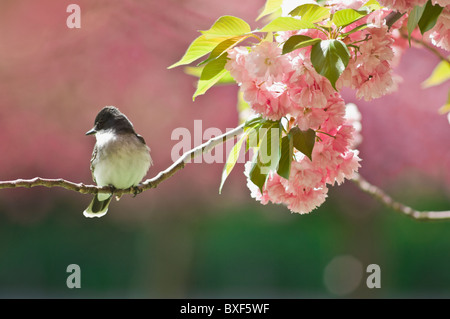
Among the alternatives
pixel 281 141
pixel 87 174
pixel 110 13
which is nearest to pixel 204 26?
pixel 110 13

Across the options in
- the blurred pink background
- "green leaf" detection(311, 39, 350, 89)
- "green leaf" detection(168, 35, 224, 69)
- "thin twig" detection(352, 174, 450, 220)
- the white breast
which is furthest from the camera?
the blurred pink background

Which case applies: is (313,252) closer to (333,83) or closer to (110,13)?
(110,13)

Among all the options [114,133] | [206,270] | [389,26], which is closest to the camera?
[389,26]

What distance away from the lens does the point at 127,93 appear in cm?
380

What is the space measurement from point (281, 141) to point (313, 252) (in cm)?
412

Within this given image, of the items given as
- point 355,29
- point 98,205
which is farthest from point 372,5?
point 98,205

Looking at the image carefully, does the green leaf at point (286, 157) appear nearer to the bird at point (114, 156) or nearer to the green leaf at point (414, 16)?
the green leaf at point (414, 16)

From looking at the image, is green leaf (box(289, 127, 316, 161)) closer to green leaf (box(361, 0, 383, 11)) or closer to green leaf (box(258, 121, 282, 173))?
green leaf (box(258, 121, 282, 173))

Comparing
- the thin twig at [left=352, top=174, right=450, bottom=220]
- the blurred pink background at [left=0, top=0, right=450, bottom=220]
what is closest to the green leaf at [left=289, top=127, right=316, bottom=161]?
the thin twig at [left=352, top=174, right=450, bottom=220]

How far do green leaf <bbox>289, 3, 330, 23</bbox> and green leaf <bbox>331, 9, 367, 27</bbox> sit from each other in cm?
3

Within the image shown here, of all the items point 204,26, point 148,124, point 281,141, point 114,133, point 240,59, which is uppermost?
point 204,26

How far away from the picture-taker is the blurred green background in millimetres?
3762

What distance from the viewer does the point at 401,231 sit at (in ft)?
15.3

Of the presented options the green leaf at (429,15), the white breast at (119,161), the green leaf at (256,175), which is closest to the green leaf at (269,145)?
the green leaf at (256,175)
